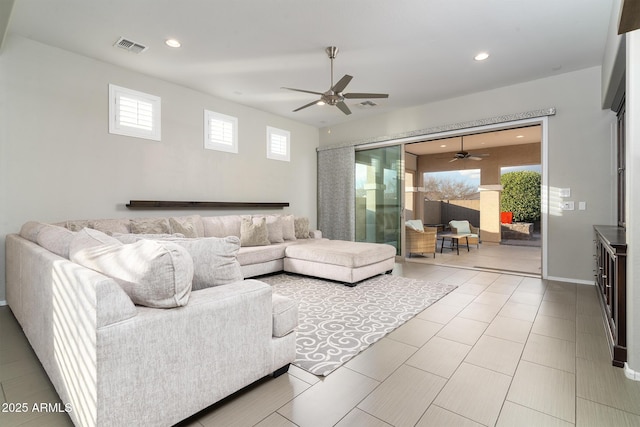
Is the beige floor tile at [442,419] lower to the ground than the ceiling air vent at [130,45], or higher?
lower

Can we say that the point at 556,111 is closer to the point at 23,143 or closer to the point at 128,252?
the point at 128,252

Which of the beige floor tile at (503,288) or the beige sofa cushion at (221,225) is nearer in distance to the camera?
the beige floor tile at (503,288)

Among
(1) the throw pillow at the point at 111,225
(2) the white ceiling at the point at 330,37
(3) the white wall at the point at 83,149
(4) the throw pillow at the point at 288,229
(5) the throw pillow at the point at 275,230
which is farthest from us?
(4) the throw pillow at the point at 288,229

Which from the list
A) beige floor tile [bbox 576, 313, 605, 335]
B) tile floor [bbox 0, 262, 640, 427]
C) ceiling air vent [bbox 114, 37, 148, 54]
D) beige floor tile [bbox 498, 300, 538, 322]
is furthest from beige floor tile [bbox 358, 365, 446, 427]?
ceiling air vent [bbox 114, 37, 148, 54]

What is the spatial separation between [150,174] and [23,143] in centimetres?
141

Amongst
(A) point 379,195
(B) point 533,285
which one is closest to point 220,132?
(A) point 379,195

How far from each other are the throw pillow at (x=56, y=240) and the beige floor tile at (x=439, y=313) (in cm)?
297

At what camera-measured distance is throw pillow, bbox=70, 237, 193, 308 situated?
4.61 ft

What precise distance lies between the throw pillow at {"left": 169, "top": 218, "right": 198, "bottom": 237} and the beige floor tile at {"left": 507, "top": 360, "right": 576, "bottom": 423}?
4.01 m

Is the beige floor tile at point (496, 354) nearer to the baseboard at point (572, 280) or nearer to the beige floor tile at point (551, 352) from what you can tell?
the beige floor tile at point (551, 352)

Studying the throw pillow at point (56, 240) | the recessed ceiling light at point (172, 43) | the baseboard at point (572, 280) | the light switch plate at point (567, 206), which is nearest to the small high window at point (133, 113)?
the recessed ceiling light at point (172, 43)

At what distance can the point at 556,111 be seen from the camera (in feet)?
14.8

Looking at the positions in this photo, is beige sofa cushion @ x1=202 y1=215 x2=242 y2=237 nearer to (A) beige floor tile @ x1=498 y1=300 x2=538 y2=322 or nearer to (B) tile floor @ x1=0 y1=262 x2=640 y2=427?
(B) tile floor @ x1=0 y1=262 x2=640 y2=427

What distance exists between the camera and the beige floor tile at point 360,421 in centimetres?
155
